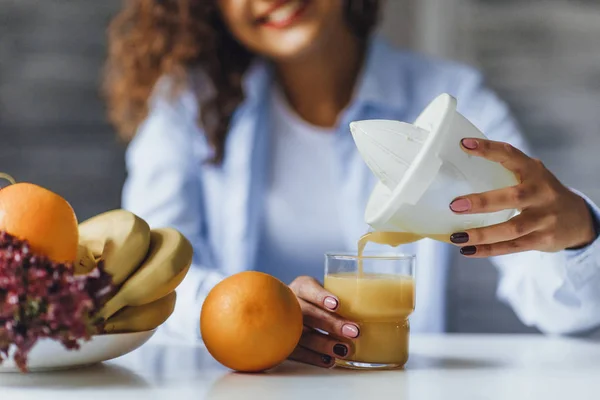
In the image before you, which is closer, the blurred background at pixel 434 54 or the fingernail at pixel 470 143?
the fingernail at pixel 470 143

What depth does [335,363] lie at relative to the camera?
3.06ft

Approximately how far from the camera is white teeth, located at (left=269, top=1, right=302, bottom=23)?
5.58 feet

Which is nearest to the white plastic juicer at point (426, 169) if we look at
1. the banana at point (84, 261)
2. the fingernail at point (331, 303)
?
the fingernail at point (331, 303)

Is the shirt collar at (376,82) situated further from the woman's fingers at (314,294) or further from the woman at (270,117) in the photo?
the woman's fingers at (314,294)

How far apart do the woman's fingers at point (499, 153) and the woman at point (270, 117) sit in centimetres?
A: 89

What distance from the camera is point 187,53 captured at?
1.93 metres

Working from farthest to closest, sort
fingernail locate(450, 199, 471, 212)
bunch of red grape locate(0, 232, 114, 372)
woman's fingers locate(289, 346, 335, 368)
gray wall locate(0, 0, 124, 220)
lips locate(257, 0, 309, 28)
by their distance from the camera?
gray wall locate(0, 0, 124, 220), lips locate(257, 0, 309, 28), woman's fingers locate(289, 346, 335, 368), fingernail locate(450, 199, 471, 212), bunch of red grape locate(0, 232, 114, 372)

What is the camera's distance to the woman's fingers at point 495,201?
0.81 metres

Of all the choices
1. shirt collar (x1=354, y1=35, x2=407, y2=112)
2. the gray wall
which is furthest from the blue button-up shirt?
the gray wall

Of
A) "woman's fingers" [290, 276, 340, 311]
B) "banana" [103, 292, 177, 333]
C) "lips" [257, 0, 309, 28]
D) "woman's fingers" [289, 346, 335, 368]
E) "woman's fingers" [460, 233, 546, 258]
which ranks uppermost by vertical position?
"lips" [257, 0, 309, 28]


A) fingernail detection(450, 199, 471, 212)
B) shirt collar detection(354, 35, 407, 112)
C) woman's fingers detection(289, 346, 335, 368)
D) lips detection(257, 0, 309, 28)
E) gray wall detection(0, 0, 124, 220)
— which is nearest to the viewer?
fingernail detection(450, 199, 471, 212)

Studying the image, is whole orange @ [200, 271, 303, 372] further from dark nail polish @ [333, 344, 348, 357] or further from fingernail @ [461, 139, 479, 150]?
fingernail @ [461, 139, 479, 150]

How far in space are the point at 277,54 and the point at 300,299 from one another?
3.04 ft

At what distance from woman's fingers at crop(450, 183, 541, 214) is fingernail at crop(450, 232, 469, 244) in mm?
47
